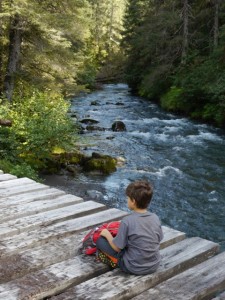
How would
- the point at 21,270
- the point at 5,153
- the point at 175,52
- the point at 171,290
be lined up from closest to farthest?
1. the point at 171,290
2. the point at 21,270
3. the point at 5,153
4. the point at 175,52

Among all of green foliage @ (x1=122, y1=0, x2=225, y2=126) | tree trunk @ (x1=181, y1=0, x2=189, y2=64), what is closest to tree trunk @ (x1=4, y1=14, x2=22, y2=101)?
green foliage @ (x1=122, y1=0, x2=225, y2=126)

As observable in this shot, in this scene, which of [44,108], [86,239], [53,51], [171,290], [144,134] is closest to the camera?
[171,290]

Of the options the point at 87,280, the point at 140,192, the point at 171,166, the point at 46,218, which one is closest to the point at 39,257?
the point at 87,280

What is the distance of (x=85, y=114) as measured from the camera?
82.5ft

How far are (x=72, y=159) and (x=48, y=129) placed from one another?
2013 mm

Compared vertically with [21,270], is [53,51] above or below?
above

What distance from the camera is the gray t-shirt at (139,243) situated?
12.2 feet

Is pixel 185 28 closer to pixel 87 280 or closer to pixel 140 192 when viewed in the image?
pixel 140 192

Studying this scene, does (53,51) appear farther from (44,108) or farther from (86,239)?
(86,239)

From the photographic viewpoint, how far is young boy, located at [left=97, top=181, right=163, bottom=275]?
373 cm

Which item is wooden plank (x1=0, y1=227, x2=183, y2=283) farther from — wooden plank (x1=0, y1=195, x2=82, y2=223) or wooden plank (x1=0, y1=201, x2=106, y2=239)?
wooden plank (x1=0, y1=195, x2=82, y2=223)

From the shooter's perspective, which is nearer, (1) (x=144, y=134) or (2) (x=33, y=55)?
(2) (x=33, y=55)

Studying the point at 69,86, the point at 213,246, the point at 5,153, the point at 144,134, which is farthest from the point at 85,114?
the point at 213,246

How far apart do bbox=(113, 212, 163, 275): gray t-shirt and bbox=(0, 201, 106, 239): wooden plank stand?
1435 millimetres
